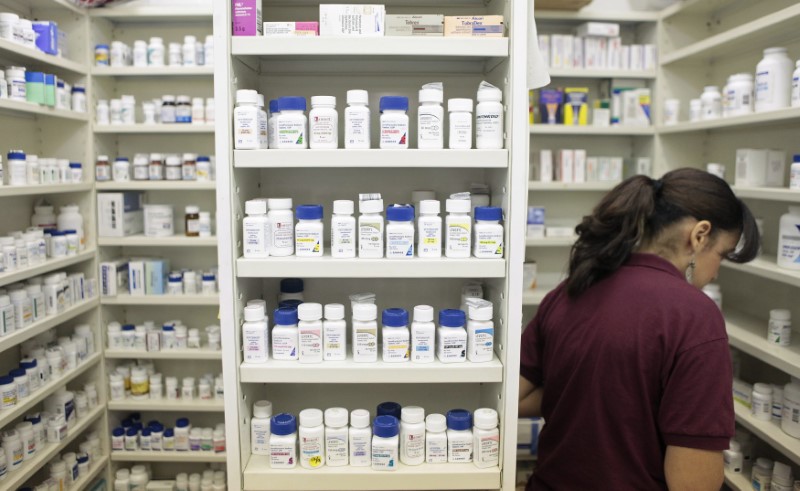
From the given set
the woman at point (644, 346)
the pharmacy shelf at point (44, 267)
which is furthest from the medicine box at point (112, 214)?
the woman at point (644, 346)

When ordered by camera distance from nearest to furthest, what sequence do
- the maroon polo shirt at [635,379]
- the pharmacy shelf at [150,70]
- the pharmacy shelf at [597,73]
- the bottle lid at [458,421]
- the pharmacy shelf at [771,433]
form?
the maroon polo shirt at [635,379], the bottle lid at [458,421], the pharmacy shelf at [771,433], the pharmacy shelf at [150,70], the pharmacy shelf at [597,73]

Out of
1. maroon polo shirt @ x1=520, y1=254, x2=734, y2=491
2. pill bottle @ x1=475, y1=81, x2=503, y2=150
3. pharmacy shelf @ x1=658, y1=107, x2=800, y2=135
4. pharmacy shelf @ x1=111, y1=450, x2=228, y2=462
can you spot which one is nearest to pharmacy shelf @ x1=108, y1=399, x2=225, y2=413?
pharmacy shelf @ x1=111, y1=450, x2=228, y2=462

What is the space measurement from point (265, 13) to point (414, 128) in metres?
0.57

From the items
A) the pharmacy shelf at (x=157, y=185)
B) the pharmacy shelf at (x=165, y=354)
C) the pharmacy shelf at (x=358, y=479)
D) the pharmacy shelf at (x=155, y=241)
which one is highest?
the pharmacy shelf at (x=157, y=185)

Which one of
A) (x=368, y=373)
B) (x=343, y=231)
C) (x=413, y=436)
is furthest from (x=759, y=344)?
(x=343, y=231)

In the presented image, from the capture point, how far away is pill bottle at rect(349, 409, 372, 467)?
1.59 metres

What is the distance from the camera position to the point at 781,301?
2.85 metres

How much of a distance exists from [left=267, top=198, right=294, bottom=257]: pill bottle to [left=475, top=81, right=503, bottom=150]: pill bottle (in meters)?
0.55

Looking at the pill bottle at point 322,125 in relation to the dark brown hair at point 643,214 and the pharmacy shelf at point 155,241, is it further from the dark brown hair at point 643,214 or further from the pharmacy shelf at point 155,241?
the pharmacy shelf at point 155,241

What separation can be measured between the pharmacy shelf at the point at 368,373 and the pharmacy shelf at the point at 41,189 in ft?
5.40

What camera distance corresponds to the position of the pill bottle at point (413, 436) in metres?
1.59

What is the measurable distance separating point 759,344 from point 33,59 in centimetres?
365

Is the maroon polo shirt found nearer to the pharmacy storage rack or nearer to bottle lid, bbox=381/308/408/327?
the pharmacy storage rack

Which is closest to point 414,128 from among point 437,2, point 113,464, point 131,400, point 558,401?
point 437,2
